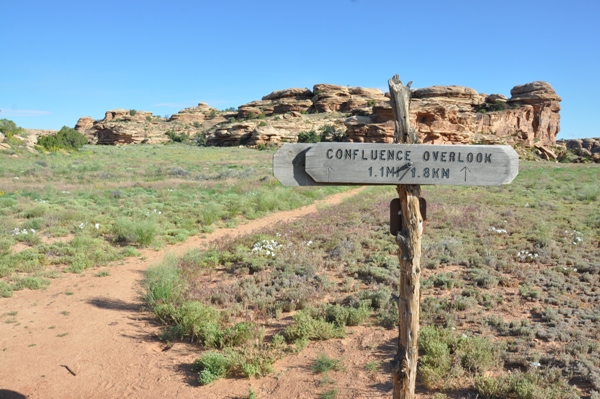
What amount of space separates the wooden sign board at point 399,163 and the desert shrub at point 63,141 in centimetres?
3959

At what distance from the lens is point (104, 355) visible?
5.17 meters

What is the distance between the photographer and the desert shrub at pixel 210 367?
14.6 feet

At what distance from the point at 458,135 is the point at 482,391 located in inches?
1878

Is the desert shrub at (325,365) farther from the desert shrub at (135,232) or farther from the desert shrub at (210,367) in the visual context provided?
the desert shrub at (135,232)

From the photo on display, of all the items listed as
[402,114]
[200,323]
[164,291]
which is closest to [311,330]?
[200,323]

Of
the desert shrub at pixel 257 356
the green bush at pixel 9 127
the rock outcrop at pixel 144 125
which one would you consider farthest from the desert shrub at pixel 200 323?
the rock outcrop at pixel 144 125

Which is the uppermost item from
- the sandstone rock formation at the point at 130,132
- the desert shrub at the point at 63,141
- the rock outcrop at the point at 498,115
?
the rock outcrop at the point at 498,115

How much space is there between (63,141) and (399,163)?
43.0 meters

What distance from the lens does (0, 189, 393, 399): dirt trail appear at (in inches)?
173

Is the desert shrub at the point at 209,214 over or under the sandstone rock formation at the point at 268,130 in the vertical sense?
under

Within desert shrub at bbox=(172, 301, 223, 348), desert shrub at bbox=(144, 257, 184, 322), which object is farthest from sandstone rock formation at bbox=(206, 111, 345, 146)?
desert shrub at bbox=(172, 301, 223, 348)

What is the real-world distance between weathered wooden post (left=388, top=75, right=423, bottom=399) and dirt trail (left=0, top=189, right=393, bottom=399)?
117cm

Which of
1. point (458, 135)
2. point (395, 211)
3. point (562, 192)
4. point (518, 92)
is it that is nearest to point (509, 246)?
point (395, 211)

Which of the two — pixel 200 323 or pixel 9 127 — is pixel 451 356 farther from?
pixel 9 127
